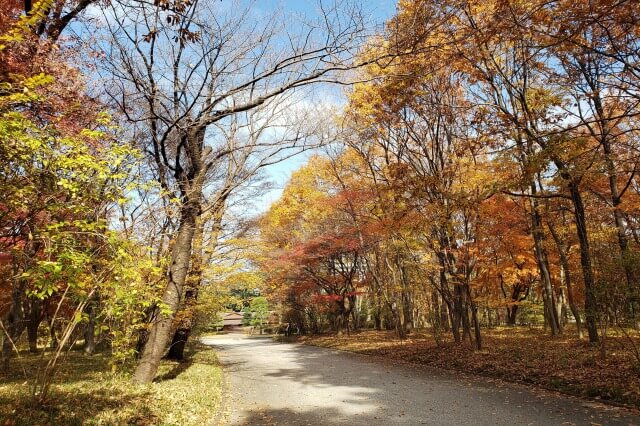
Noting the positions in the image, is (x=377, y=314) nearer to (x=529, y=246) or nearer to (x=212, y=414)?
(x=529, y=246)

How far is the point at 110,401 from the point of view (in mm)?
5625

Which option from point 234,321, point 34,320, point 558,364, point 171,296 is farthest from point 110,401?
point 234,321

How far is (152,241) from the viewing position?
8094mm

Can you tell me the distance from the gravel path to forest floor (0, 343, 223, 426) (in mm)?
651

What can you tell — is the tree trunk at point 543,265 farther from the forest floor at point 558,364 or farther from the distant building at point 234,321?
the distant building at point 234,321

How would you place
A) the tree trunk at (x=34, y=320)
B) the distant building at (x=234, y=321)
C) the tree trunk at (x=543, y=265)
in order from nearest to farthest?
the tree trunk at (x=543, y=265), the tree trunk at (x=34, y=320), the distant building at (x=234, y=321)

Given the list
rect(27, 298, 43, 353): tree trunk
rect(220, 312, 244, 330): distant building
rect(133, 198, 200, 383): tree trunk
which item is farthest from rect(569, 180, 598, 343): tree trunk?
rect(220, 312, 244, 330): distant building

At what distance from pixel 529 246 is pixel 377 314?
1251 centimetres

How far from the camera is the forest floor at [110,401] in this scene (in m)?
4.59

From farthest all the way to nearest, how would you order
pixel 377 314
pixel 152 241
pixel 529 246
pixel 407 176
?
1. pixel 377 314
2. pixel 529 246
3. pixel 407 176
4. pixel 152 241

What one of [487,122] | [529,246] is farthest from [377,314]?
[487,122]

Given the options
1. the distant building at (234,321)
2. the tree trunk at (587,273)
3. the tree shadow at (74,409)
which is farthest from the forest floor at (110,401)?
the distant building at (234,321)

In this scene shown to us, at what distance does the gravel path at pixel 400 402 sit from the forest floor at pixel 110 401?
2.13 ft

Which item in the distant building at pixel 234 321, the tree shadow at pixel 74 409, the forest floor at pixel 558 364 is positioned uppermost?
the tree shadow at pixel 74 409
